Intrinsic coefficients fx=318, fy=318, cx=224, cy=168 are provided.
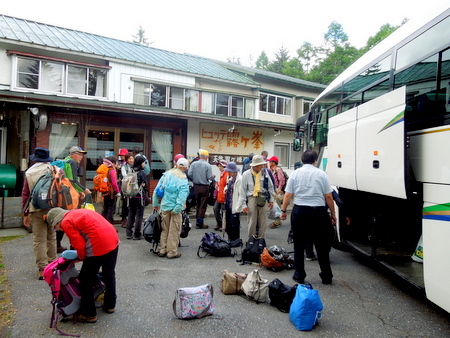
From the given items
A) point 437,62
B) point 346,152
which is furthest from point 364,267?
point 437,62

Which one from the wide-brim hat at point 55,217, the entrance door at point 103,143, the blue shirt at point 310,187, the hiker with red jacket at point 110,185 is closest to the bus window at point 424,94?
the blue shirt at point 310,187

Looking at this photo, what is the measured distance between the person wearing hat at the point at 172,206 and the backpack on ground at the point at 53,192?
151 cm

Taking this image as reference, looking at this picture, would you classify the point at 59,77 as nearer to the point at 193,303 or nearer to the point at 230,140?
the point at 230,140

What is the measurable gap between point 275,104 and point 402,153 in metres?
16.4

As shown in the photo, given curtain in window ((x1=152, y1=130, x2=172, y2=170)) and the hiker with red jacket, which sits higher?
curtain in window ((x1=152, y1=130, x2=172, y2=170))

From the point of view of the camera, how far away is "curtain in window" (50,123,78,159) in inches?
429

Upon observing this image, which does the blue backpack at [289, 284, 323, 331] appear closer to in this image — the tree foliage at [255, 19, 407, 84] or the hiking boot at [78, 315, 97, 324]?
the hiking boot at [78, 315, 97, 324]

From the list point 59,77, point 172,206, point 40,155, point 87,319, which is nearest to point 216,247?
point 172,206

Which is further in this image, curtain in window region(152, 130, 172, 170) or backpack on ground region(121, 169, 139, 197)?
curtain in window region(152, 130, 172, 170)

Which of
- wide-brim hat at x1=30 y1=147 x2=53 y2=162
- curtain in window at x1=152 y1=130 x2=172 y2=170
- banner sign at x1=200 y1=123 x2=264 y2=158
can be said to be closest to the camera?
wide-brim hat at x1=30 y1=147 x2=53 y2=162

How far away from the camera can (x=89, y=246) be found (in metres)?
3.33

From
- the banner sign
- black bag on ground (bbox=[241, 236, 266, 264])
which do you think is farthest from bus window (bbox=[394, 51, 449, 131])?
the banner sign

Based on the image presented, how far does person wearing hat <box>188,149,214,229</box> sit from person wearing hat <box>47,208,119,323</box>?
4.74 meters

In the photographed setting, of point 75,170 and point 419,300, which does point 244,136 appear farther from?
point 419,300
